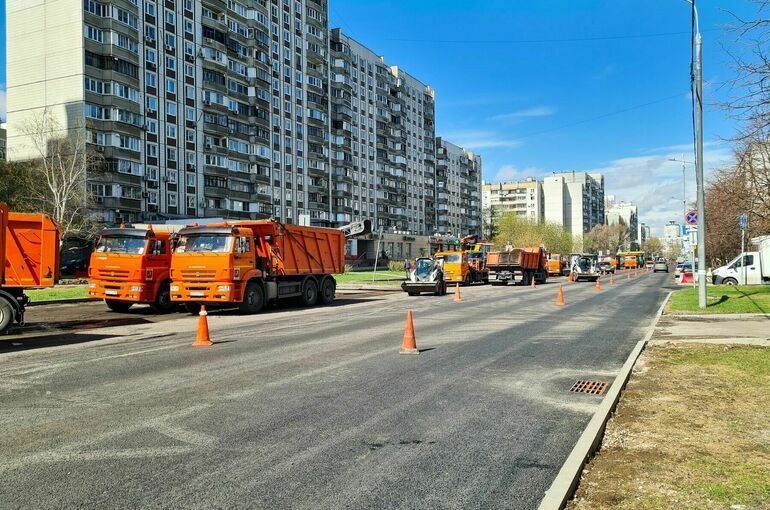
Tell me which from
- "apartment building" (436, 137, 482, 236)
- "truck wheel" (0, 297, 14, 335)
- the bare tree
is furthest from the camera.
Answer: "apartment building" (436, 137, 482, 236)

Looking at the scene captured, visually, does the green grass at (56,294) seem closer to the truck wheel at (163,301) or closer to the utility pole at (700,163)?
the truck wheel at (163,301)

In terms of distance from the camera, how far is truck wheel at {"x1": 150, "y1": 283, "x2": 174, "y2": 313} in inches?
754

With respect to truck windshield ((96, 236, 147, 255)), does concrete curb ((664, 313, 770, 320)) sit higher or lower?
lower

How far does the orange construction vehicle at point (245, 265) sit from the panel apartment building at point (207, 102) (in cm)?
1212

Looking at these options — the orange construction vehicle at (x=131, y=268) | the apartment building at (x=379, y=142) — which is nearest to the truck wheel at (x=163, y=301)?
the orange construction vehicle at (x=131, y=268)

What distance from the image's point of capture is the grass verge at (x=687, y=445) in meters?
3.99

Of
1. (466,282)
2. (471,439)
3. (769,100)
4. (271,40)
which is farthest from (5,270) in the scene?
(271,40)

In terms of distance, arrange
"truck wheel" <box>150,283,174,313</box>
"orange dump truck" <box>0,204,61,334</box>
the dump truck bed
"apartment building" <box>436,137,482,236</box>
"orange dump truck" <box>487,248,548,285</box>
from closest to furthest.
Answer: "orange dump truck" <box>0,204,61,334</box>
the dump truck bed
"truck wheel" <box>150,283,174,313</box>
"orange dump truck" <box>487,248,548,285</box>
"apartment building" <box>436,137,482,236</box>

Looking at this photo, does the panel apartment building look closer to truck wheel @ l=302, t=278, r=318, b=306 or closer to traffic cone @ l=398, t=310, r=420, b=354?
truck wheel @ l=302, t=278, r=318, b=306

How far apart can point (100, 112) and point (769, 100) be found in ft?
169

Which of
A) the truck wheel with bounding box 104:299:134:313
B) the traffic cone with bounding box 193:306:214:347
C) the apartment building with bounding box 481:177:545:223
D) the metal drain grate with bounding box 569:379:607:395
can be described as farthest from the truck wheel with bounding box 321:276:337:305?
the apartment building with bounding box 481:177:545:223

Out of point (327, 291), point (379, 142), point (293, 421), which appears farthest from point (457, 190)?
point (293, 421)

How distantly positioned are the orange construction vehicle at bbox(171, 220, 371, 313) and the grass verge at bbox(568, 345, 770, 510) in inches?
500

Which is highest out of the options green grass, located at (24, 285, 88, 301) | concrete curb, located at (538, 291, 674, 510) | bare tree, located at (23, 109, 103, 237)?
bare tree, located at (23, 109, 103, 237)
